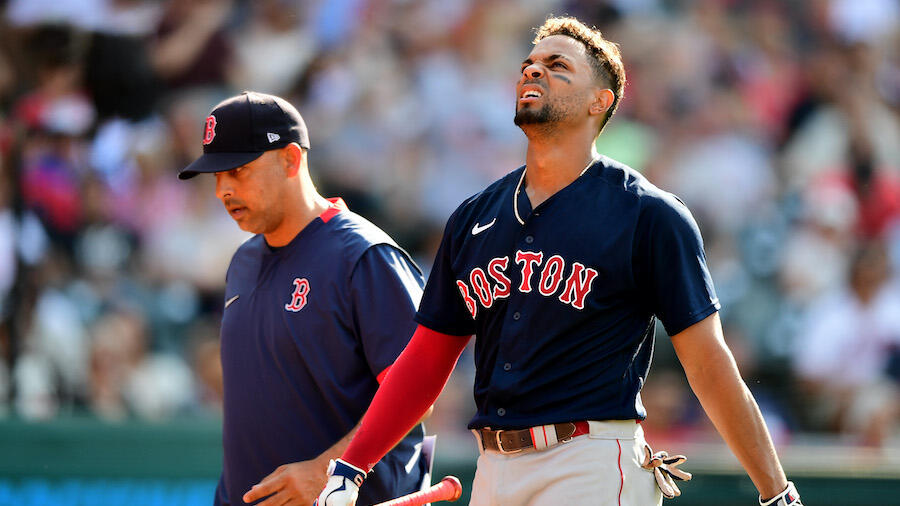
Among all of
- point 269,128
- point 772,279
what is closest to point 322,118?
point 772,279

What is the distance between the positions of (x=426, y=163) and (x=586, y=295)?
19.3 feet

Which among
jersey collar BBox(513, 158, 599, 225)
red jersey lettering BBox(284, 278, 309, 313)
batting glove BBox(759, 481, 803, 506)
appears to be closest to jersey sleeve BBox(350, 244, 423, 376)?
red jersey lettering BBox(284, 278, 309, 313)

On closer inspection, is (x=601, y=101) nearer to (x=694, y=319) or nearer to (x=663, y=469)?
(x=694, y=319)

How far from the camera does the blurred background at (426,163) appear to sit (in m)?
7.60

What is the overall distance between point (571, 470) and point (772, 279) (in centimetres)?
593

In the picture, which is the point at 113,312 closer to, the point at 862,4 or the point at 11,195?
the point at 11,195

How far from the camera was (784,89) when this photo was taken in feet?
31.1

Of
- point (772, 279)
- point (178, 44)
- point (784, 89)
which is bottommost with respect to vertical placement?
point (772, 279)

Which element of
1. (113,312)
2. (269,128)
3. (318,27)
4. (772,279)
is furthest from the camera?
(318,27)

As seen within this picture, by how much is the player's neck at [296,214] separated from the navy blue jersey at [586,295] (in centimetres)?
98

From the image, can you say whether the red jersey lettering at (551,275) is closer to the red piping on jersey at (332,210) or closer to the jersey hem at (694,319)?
the jersey hem at (694,319)

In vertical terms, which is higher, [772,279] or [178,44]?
[178,44]

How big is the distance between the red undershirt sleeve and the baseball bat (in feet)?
0.48

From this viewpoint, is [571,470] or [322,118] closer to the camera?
[571,470]
